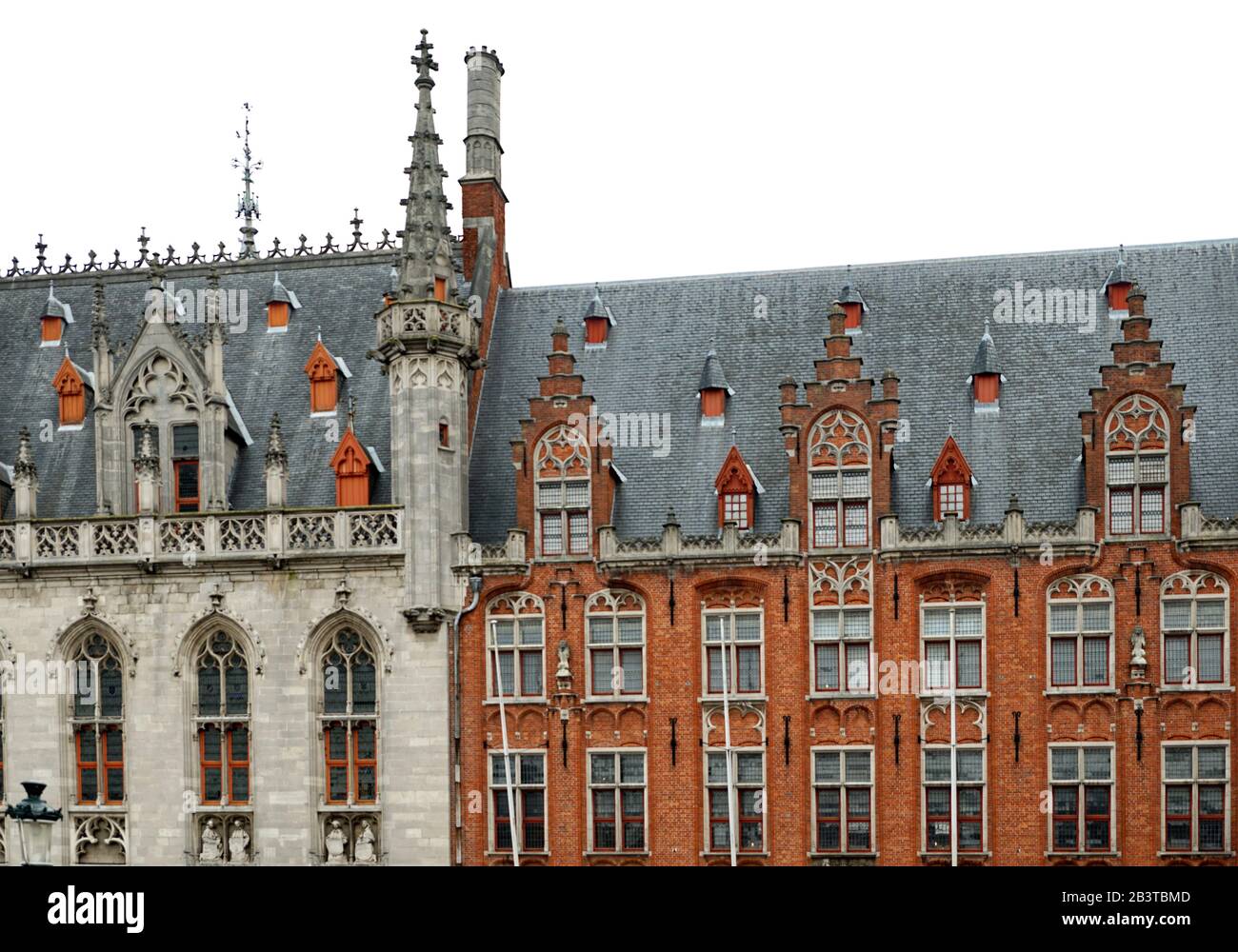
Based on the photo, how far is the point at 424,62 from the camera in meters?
40.4

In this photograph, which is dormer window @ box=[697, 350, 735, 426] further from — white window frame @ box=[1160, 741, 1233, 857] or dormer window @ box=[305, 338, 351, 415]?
white window frame @ box=[1160, 741, 1233, 857]

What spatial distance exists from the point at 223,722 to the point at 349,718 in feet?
9.77

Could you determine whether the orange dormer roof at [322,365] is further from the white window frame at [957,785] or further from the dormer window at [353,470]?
the white window frame at [957,785]

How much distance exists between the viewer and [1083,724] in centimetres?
3506

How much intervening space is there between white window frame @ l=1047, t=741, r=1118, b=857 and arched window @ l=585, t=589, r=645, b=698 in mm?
9153

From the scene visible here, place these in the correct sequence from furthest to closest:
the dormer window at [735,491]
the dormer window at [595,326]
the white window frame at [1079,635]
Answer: the dormer window at [595,326] → the dormer window at [735,491] → the white window frame at [1079,635]

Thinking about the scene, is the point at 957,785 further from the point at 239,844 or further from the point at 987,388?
the point at 239,844

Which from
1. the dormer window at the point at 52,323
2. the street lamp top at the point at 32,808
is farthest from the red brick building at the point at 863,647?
the dormer window at the point at 52,323

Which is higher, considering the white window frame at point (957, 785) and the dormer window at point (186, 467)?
the dormer window at point (186, 467)

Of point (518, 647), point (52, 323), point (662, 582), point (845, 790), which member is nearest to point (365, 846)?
point (518, 647)

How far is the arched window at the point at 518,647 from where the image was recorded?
37281mm

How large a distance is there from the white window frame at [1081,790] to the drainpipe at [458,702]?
1288 centimetres

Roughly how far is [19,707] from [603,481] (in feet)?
48.3
